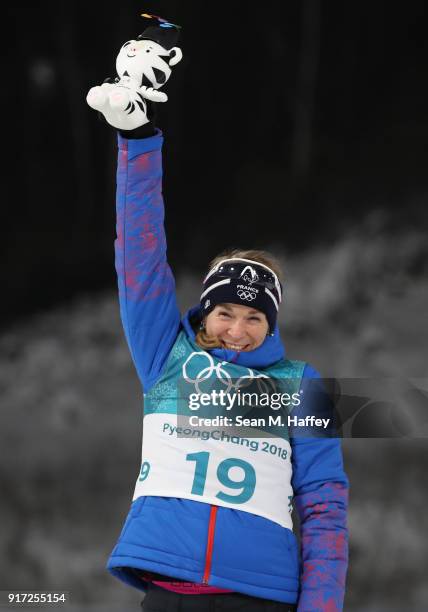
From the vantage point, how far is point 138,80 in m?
1.44

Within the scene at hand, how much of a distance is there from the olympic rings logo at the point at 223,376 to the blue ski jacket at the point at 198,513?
2cm

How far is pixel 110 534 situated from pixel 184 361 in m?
3.16

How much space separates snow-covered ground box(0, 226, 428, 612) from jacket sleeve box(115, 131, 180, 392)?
259 cm

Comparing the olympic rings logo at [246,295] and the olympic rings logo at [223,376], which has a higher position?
the olympic rings logo at [246,295]

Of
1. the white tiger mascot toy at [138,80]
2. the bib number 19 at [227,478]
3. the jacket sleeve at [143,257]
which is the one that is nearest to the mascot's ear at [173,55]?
the white tiger mascot toy at [138,80]

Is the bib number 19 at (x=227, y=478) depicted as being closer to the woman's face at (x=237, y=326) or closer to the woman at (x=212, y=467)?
the woman at (x=212, y=467)

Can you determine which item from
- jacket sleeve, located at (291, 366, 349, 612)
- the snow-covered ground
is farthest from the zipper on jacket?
the snow-covered ground

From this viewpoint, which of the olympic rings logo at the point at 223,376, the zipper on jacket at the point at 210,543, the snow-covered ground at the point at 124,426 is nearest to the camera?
the zipper on jacket at the point at 210,543

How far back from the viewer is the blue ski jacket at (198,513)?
128 centimetres

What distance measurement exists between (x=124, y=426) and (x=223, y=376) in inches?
139

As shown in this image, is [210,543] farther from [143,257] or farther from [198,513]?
[143,257]

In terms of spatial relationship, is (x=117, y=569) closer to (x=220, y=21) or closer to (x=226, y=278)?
(x=226, y=278)

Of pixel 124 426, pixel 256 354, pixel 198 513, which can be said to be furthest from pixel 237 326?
pixel 124 426

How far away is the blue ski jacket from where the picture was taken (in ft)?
4.20
